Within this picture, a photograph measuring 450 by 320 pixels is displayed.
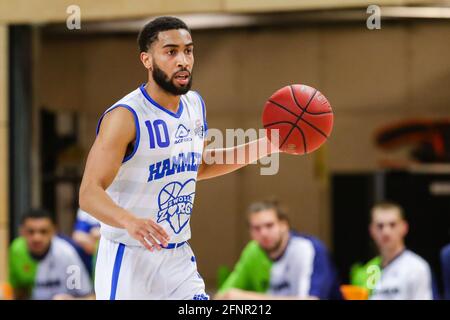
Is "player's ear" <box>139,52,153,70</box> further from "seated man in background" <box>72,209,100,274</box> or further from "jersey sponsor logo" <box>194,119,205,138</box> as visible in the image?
"seated man in background" <box>72,209,100,274</box>

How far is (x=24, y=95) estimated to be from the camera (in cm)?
674

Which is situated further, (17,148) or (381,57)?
(381,57)

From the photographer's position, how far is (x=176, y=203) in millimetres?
3080

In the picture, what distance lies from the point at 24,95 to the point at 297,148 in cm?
404

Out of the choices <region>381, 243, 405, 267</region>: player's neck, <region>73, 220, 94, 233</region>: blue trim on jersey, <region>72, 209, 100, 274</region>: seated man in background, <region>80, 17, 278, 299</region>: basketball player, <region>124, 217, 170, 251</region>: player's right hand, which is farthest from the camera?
<region>73, 220, 94, 233</region>: blue trim on jersey

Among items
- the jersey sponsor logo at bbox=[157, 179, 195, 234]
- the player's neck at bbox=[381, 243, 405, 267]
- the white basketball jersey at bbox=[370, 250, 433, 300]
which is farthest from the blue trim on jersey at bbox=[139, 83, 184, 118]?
the player's neck at bbox=[381, 243, 405, 267]

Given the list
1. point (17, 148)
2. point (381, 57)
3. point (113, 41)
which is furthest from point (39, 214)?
point (381, 57)

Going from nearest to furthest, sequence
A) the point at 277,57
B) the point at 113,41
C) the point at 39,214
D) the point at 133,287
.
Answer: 1. the point at 133,287
2. the point at 39,214
3. the point at 113,41
4. the point at 277,57

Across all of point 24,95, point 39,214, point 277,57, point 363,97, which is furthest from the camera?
point 363,97

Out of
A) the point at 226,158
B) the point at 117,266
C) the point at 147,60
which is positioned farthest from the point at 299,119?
the point at 117,266

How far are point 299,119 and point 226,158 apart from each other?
36cm

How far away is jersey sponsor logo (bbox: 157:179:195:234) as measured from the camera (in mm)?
3053
